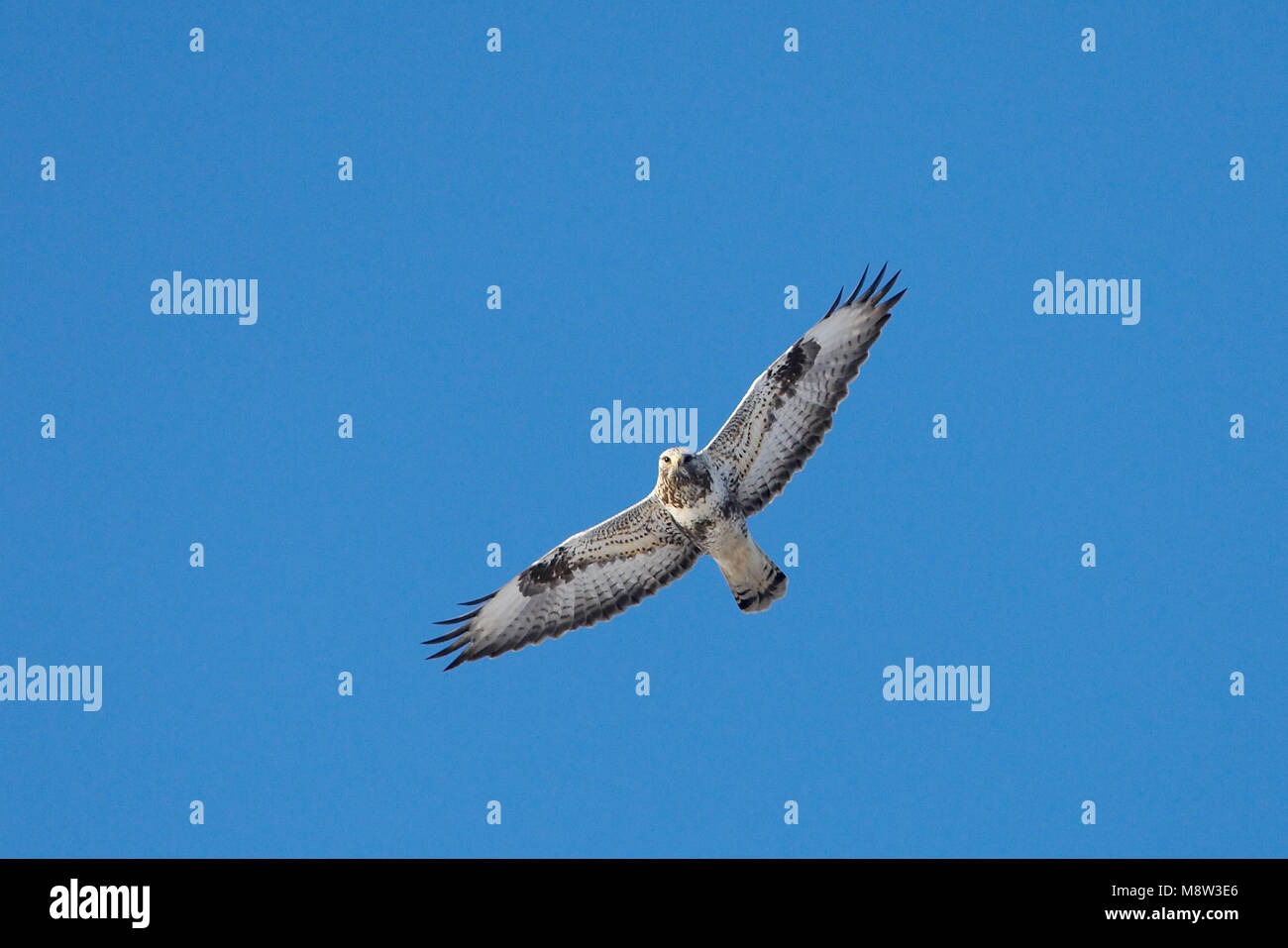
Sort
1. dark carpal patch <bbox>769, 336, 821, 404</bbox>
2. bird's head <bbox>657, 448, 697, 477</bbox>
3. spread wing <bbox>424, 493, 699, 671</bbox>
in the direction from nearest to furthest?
bird's head <bbox>657, 448, 697, 477</bbox>, dark carpal patch <bbox>769, 336, 821, 404</bbox>, spread wing <bbox>424, 493, 699, 671</bbox>

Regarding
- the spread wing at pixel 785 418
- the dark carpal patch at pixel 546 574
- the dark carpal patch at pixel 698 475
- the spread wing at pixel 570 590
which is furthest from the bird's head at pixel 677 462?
the dark carpal patch at pixel 546 574

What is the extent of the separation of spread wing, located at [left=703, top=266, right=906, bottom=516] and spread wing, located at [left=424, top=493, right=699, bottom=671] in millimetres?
820

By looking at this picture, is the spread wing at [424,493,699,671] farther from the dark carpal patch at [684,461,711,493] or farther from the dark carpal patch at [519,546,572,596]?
the dark carpal patch at [684,461,711,493]

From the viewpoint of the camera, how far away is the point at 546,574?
14.1 metres

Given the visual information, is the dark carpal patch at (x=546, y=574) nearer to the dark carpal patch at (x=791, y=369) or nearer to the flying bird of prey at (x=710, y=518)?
the flying bird of prey at (x=710, y=518)

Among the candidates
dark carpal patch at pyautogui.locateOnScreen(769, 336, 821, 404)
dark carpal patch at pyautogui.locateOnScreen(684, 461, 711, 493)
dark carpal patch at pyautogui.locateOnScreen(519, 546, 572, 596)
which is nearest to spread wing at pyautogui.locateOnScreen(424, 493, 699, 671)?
dark carpal patch at pyautogui.locateOnScreen(519, 546, 572, 596)

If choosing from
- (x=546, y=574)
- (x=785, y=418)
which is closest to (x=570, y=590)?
(x=546, y=574)

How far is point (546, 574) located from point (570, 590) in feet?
0.89

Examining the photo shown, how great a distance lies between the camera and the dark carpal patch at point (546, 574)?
1404 cm

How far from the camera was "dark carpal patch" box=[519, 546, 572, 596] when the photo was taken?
14039 millimetres
